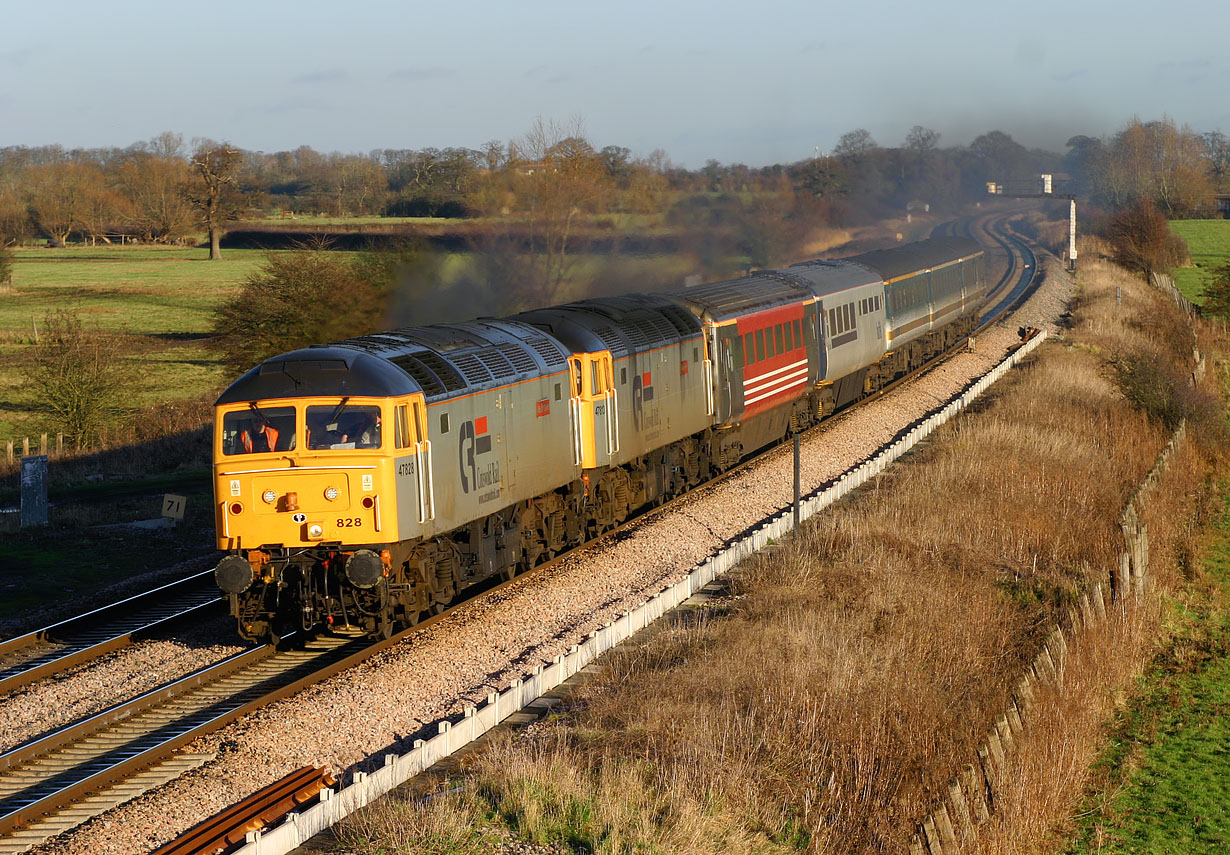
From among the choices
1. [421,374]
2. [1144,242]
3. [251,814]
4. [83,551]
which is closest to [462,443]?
[421,374]

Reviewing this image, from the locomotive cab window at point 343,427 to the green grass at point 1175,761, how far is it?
8989mm

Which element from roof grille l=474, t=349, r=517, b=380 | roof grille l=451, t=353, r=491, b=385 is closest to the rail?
roof grille l=451, t=353, r=491, b=385

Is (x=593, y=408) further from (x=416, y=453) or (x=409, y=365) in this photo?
(x=416, y=453)

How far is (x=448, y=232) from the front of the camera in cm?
4641

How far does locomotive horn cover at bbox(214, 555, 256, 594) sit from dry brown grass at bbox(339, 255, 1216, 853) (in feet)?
13.6

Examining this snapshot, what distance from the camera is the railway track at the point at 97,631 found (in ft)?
50.9

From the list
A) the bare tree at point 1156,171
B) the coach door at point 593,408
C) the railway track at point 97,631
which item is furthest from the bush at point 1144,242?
the railway track at point 97,631

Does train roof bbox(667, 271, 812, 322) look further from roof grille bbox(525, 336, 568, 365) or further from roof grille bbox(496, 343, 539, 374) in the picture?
roof grille bbox(496, 343, 539, 374)

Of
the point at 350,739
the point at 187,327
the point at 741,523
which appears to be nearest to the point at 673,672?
the point at 350,739

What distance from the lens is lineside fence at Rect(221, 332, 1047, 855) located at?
10.5 metres

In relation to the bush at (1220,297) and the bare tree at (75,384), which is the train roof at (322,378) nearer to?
the bare tree at (75,384)

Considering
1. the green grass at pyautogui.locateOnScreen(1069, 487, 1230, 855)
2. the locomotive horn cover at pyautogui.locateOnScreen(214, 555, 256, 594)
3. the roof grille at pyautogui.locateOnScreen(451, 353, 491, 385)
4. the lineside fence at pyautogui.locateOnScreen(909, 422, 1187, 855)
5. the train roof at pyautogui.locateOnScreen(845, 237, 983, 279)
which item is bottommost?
the green grass at pyautogui.locateOnScreen(1069, 487, 1230, 855)

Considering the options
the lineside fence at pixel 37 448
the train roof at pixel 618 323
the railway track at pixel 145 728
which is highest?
the train roof at pixel 618 323

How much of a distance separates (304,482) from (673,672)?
477 cm
